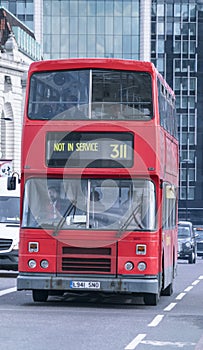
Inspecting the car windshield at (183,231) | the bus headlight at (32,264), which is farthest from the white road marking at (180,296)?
the car windshield at (183,231)

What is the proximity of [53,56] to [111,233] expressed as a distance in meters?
101

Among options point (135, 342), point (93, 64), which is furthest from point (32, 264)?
point (135, 342)

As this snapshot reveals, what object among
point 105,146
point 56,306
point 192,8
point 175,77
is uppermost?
point 192,8

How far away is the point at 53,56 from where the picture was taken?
118875 millimetres

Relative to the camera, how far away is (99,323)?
1627 cm

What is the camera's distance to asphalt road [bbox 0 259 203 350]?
13.3 m

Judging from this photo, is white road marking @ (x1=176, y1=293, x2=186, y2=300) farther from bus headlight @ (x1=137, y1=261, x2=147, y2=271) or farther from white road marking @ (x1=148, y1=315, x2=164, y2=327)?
white road marking @ (x1=148, y1=315, x2=164, y2=327)

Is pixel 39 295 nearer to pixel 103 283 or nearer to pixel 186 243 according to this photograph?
pixel 103 283

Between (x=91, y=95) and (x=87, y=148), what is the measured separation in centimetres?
96

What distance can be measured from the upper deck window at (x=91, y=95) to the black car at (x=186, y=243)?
Answer: 3151 centimetres

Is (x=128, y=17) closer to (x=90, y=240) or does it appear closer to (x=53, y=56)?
(x=53, y=56)

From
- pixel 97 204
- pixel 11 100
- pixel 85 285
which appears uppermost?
pixel 11 100

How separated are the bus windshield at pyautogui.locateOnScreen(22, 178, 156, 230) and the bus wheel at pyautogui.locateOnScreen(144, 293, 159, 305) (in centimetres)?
142

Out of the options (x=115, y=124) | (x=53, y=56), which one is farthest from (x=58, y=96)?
(x=53, y=56)
